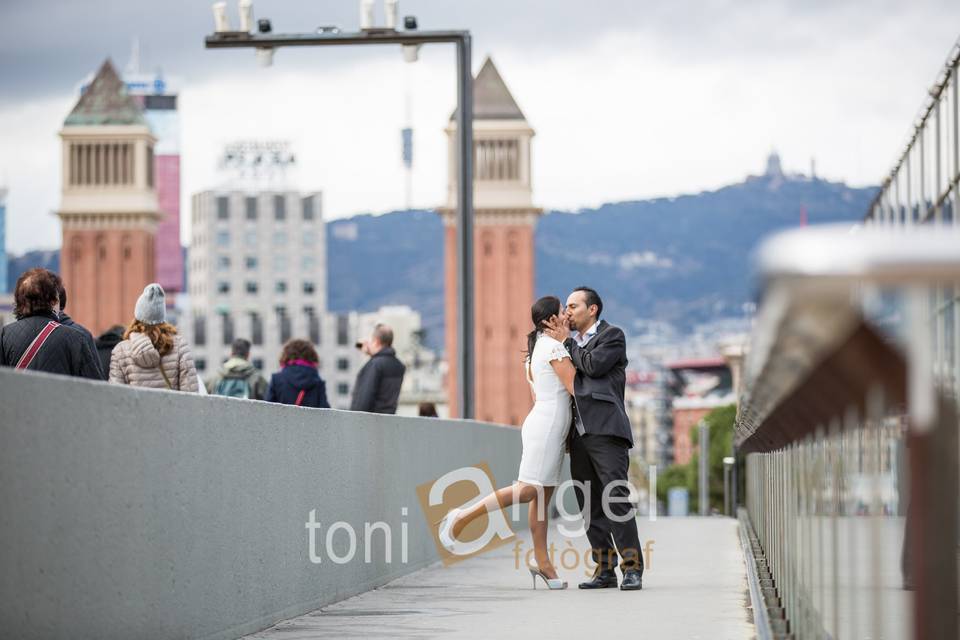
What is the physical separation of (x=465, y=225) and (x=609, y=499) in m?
8.33

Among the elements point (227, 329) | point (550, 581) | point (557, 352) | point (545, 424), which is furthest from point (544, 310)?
point (227, 329)

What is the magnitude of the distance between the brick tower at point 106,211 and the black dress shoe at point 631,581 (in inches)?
4482

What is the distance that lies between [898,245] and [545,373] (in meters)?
8.05

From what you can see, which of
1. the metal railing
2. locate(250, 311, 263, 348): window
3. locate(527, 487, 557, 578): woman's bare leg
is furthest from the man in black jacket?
locate(250, 311, 263, 348): window

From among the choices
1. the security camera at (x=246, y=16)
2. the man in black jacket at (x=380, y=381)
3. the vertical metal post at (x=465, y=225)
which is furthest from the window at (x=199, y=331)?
the man in black jacket at (x=380, y=381)

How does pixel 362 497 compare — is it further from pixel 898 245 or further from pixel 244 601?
pixel 898 245

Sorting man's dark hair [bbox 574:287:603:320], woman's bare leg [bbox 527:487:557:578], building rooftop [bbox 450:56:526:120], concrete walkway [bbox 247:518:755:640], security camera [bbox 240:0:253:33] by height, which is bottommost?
concrete walkway [bbox 247:518:755:640]

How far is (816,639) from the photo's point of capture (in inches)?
177

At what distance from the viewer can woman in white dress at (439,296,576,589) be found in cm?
1059

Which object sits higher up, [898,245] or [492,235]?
[492,235]

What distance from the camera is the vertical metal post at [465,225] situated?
1856 centimetres

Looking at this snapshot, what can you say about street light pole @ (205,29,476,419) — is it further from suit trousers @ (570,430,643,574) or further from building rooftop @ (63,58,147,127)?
building rooftop @ (63,58,147,127)

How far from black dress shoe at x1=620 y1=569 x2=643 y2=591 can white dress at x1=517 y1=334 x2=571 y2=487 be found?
73 cm

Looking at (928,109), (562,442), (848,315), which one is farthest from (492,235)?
(848,315)
